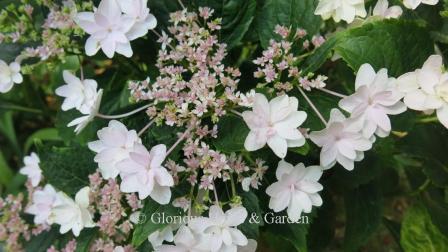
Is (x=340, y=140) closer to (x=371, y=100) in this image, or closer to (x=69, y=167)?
(x=371, y=100)

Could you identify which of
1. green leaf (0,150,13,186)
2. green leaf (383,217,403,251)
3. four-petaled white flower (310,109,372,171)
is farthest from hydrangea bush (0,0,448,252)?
green leaf (0,150,13,186)

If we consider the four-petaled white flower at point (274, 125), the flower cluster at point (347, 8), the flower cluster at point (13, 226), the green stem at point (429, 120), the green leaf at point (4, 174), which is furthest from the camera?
the green leaf at point (4, 174)

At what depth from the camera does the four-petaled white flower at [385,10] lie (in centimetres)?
92

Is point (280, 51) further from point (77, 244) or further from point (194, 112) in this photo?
point (77, 244)

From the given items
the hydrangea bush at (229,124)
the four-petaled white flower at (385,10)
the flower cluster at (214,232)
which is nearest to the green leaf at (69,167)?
the hydrangea bush at (229,124)

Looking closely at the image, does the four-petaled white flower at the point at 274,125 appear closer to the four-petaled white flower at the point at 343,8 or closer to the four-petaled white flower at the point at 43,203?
the four-petaled white flower at the point at 343,8

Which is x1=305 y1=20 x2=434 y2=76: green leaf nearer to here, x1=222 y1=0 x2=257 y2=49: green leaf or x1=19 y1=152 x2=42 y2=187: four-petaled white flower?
x1=222 y1=0 x2=257 y2=49: green leaf

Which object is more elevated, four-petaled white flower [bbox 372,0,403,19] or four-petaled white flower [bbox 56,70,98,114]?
four-petaled white flower [bbox 372,0,403,19]

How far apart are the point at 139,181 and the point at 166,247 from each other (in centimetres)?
13

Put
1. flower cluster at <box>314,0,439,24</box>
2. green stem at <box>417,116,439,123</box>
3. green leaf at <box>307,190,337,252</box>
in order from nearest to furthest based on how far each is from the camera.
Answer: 1. flower cluster at <box>314,0,439,24</box>
2. green stem at <box>417,116,439,123</box>
3. green leaf at <box>307,190,337,252</box>

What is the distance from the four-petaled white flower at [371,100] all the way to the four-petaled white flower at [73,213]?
0.49 meters

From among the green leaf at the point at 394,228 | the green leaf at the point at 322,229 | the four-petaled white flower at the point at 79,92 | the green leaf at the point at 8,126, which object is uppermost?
the four-petaled white flower at the point at 79,92

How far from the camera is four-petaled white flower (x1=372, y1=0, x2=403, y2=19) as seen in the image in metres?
0.92

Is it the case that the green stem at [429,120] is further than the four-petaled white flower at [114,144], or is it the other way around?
the green stem at [429,120]
